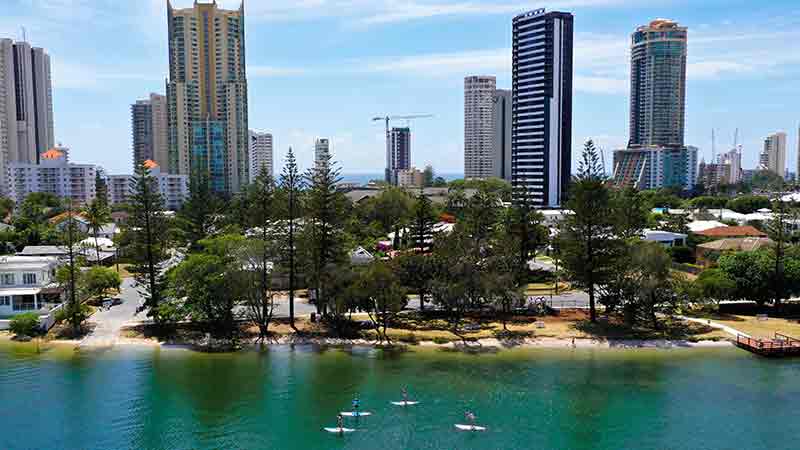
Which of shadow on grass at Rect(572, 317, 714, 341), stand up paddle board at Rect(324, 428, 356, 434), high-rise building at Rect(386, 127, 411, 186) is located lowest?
stand up paddle board at Rect(324, 428, 356, 434)

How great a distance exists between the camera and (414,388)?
71.4 feet

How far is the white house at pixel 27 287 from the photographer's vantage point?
97.5 ft

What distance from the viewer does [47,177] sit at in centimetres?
8256

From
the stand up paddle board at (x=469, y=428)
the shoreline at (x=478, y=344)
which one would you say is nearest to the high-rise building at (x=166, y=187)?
the shoreline at (x=478, y=344)

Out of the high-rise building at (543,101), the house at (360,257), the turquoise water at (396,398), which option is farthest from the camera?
the high-rise building at (543,101)

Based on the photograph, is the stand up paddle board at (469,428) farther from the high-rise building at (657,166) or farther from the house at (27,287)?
the high-rise building at (657,166)

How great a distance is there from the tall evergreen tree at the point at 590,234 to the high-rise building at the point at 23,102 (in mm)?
85339

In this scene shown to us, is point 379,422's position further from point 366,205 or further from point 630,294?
point 366,205

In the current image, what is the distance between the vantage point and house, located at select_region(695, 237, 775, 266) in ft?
139

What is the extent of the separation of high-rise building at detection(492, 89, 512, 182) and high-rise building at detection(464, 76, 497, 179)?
1031mm

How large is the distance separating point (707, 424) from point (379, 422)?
9.65 metres

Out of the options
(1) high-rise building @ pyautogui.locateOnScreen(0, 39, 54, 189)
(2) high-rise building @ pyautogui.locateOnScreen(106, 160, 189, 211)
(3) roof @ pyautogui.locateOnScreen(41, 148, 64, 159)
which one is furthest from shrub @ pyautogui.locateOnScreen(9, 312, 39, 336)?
(1) high-rise building @ pyautogui.locateOnScreen(0, 39, 54, 189)

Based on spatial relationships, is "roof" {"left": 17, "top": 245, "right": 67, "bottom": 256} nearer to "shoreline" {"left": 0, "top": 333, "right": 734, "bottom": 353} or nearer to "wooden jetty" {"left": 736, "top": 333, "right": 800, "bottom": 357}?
"shoreline" {"left": 0, "top": 333, "right": 734, "bottom": 353}

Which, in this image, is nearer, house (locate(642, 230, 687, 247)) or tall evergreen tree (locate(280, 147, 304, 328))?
tall evergreen tree (locate(280, 147, 304, 328))
